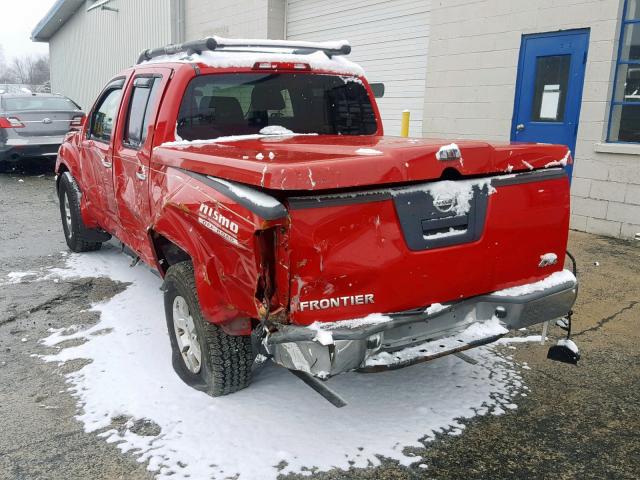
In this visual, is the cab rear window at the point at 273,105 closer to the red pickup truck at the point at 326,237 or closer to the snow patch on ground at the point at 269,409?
the red pickup truck at the point at 326,237

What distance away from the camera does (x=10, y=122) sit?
11195 millimetres

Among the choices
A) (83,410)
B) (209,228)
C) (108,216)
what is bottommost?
(83,410)

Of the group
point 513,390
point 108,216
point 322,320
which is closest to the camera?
point 322,320

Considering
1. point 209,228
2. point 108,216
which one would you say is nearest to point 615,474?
point 209,228

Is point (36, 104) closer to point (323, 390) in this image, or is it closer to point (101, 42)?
point (101, 42)

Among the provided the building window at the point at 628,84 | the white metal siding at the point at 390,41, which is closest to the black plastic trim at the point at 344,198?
the building window at the point at 628,84

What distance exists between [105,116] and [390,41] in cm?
636

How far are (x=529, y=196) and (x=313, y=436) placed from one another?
5.45 feet

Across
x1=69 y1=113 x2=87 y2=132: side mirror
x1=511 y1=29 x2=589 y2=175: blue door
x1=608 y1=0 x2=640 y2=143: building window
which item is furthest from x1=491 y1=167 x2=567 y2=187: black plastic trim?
x1=511 y1=29 x2=589 y2=175: blue door

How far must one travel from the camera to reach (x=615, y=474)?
8.79 feet

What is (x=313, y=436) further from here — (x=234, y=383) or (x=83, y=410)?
(x=83, y=410)

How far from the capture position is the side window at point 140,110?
398 cm

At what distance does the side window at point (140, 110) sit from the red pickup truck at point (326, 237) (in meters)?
0.06

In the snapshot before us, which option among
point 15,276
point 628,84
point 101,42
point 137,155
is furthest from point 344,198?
point 101,42
